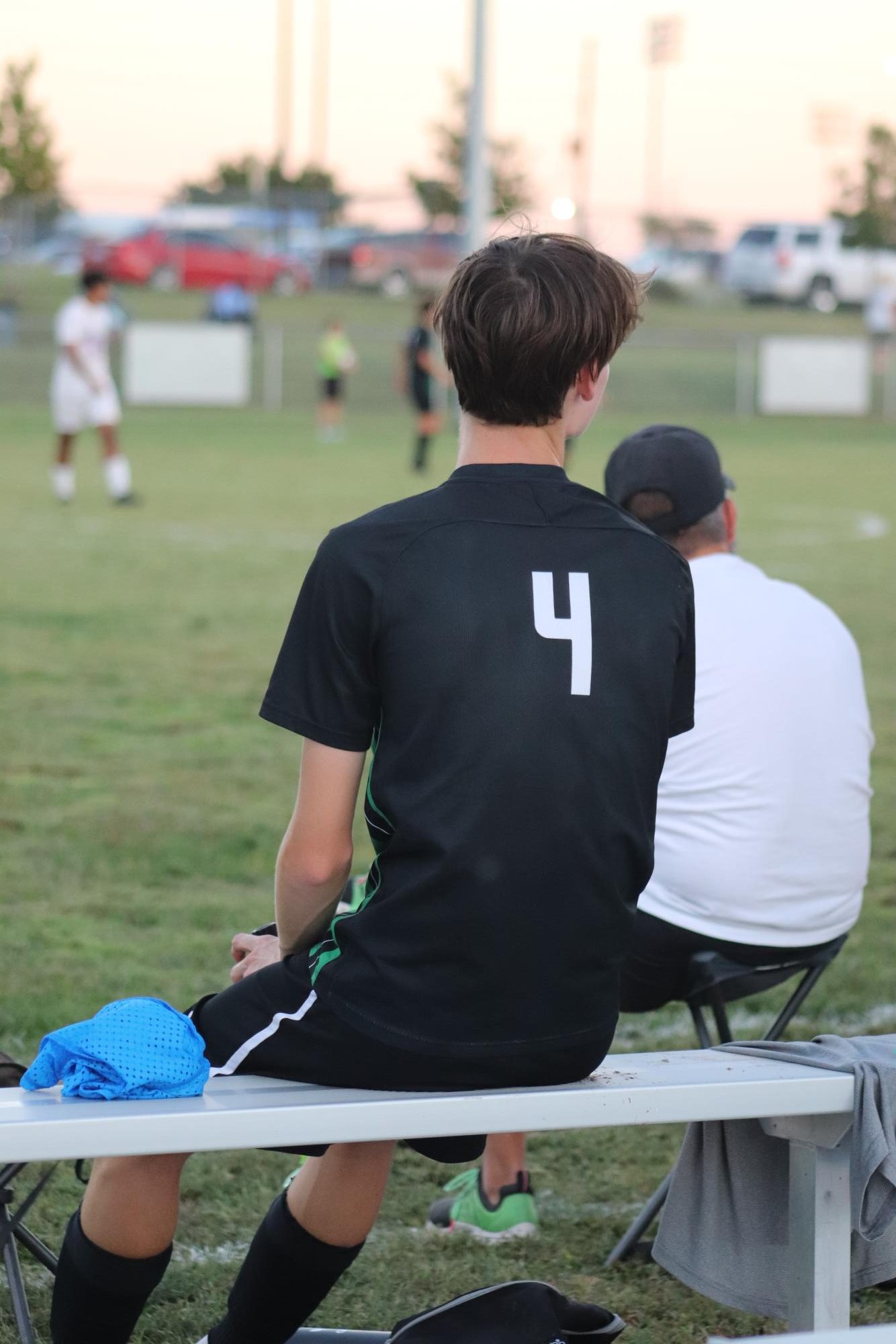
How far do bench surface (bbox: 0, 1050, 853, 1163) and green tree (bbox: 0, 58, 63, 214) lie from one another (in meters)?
47.2

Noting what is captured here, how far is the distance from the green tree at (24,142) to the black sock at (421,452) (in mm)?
29755

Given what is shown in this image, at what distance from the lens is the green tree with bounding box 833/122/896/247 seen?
46.6m

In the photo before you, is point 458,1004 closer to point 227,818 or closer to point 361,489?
point 227,818

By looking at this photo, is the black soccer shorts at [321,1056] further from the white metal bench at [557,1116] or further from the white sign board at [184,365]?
the white sign board at [184,365]

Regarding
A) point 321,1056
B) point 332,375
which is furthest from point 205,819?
point 332,375

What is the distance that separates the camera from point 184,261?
129ft

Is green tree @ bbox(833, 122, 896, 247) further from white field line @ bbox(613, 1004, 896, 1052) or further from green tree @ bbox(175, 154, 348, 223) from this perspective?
white field line @ bbox(613, 1004, 896, 1052)

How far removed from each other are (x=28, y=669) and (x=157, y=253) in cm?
3228

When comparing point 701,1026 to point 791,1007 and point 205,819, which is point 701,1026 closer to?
point 791,1007

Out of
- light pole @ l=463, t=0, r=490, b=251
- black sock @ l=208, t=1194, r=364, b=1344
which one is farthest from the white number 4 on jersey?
light pole @ l=463, t=0, r=490, b=251

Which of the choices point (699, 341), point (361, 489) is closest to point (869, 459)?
point (361, 489)

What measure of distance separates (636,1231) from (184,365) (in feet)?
97.0

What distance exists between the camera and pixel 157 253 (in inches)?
1543

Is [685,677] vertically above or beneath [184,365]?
above
